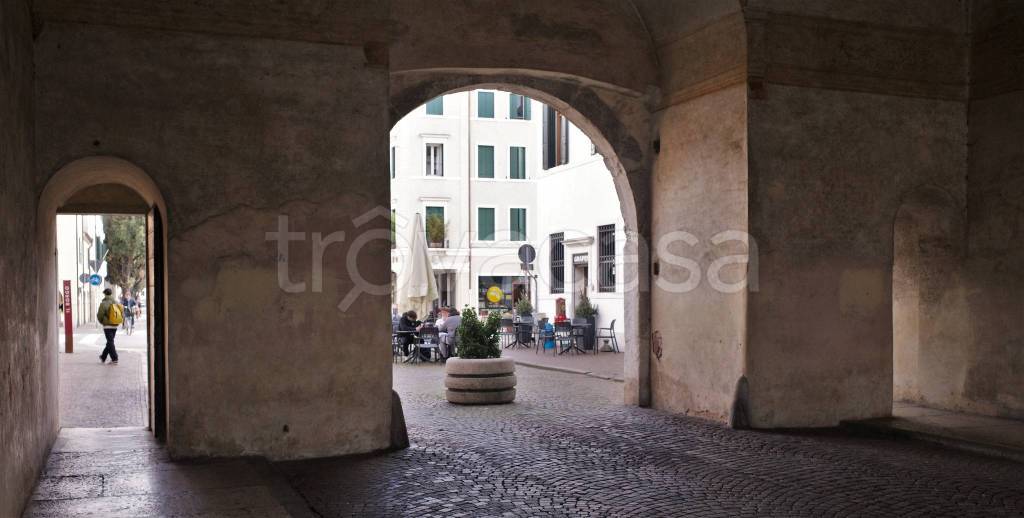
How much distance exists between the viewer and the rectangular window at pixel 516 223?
35.8m

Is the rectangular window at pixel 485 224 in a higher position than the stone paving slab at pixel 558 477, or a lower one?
higher

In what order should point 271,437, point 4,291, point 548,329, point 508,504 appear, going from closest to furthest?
point 4,291, point 508,504, point 271,437, point 548,329

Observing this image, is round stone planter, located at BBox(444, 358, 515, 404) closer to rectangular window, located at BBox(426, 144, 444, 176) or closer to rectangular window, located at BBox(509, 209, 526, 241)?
rectangular window, located at BBox(426, 144, 444, 176)

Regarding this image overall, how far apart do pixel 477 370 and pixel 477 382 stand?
0.16 metres

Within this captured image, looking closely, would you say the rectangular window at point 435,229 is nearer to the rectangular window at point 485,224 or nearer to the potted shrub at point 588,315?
the rectangular window at point 485,224

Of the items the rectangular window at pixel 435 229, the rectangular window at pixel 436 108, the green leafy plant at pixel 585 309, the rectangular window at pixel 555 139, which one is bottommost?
the green leafy plant at pixel 585 309

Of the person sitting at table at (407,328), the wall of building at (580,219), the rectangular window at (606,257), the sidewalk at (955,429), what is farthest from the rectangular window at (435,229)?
the sidewalk at (955,429)

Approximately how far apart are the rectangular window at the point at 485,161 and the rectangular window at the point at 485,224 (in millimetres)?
1416

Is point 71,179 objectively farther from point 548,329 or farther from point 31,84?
point 548,329

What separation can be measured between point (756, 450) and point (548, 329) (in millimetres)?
13412

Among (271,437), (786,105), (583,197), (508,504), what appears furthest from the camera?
(583,197)

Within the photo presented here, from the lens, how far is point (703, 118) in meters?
9.96

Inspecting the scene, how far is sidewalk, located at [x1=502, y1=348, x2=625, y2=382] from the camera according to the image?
52.6 feet

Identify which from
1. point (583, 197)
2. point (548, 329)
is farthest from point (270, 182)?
point (583, 197)
